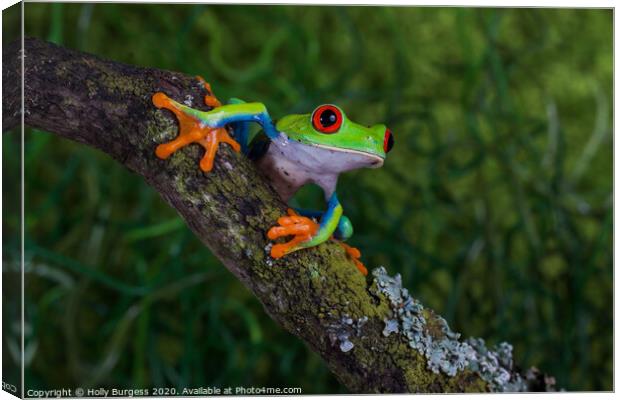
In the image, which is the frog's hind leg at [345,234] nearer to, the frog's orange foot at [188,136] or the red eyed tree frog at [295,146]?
the red eyed tree frog at [295,146]

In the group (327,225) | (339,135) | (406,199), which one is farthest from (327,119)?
(406,199)

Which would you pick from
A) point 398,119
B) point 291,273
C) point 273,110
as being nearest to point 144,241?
point 273,110

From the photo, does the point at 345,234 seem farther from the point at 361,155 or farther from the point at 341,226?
the point at 361,155

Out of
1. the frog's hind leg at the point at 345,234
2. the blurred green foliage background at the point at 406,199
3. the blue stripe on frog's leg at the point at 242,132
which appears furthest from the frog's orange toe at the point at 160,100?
the blurred green foliage background at the point at 406,199

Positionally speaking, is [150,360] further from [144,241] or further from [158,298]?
[144,241]

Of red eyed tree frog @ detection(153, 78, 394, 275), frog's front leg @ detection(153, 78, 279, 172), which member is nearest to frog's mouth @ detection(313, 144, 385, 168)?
red eyed tree frog @ detection(153, 78, 394, 275)
